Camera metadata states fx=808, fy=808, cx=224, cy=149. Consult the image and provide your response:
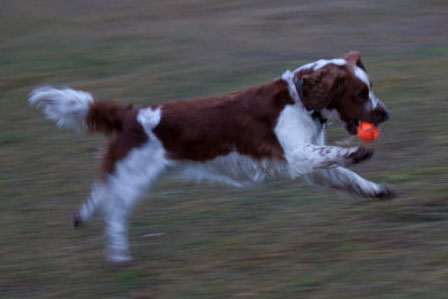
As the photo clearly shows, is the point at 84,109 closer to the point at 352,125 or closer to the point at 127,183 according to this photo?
the point at 127,183

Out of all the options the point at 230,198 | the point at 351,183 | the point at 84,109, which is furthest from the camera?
the point at 230,198

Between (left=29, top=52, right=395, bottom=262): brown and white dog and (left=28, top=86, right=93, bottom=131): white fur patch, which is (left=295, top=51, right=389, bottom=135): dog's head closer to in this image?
(left=29, top=52, right=395, bottom=262): brown and white dog

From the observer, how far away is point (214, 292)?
15.1 ft

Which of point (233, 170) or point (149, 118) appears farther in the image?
point (233, 170)

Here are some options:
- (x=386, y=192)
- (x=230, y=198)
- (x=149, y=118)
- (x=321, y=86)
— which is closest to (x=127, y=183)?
(x=149, y=118)

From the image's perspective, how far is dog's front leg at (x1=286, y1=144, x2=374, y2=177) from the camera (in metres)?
4.97

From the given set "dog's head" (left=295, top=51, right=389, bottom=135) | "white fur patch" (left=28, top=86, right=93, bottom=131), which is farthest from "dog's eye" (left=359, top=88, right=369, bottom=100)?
"white fur patch" (left=28, top=86, right=93, bottom=131)

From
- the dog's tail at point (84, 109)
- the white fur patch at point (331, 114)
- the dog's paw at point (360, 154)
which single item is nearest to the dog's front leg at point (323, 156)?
the dog's paw at point (360, 154)

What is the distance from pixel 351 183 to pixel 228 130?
0.94 metres

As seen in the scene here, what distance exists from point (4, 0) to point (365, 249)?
40.3ft

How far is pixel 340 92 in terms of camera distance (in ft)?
16.5

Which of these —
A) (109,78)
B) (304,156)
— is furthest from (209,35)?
(304,156)

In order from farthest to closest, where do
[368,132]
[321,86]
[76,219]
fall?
[76,219] < [368,132] < [321,86]

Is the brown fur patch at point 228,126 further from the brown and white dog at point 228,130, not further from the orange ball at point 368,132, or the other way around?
the orange ball at point 368,132
